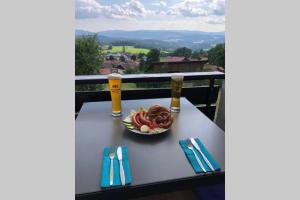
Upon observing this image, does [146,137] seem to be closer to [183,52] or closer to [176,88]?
[176,88]

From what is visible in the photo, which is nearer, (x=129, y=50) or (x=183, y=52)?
(x=129, y=50)

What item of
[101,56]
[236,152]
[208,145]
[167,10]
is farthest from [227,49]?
[167,10]

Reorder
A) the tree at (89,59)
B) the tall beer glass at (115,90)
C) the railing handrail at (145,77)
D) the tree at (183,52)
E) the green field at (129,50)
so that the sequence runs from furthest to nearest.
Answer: the tree at (183,52), the green field at (129,50), the tree at (89,59), the railing handrail at (145,77), the tall beer glass at (115,90)

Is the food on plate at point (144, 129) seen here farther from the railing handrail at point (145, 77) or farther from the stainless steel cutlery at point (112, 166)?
the railing handrail at point (145, 77)

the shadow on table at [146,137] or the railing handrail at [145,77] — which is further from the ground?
the railing handrail at [145,77]

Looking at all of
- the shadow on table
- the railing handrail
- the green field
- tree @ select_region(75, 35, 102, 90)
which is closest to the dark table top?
the shadow on table


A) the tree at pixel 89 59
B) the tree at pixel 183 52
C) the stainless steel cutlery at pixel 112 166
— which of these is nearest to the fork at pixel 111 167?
the stainless steel cutlery at pixel 112 166

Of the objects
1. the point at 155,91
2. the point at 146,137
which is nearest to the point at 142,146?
the point at 146,137

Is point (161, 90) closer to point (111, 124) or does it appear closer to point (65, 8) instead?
point (111, 124)
